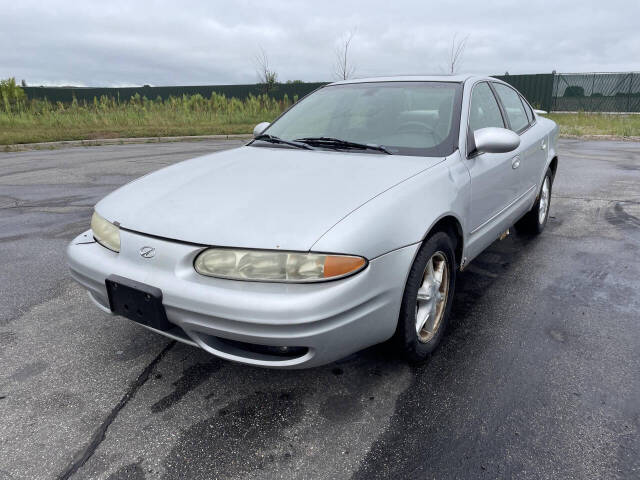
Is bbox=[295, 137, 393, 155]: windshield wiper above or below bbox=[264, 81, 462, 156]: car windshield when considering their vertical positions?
below

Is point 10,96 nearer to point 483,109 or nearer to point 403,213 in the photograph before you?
point 483,109

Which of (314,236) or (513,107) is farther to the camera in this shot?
(513,107)

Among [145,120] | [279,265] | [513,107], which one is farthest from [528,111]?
[145,120]

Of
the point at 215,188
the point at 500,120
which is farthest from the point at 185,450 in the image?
the point at 500,120

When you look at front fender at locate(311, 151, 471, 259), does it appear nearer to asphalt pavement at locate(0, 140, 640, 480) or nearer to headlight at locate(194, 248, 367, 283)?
headlight at locate(194, 248, 367, 283)

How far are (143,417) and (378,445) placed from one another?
1007mm

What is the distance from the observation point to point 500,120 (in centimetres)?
350

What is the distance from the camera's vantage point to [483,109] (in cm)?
323

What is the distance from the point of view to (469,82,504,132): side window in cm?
301

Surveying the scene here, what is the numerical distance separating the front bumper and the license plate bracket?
0.03 metres

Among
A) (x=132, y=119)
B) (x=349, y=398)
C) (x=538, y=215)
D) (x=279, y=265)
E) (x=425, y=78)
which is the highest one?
(x=425, y=78)

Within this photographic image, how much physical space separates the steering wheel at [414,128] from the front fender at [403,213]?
0.29m

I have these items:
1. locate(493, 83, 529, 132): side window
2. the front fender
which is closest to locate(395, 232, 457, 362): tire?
the front fender

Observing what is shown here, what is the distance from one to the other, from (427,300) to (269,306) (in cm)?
95
